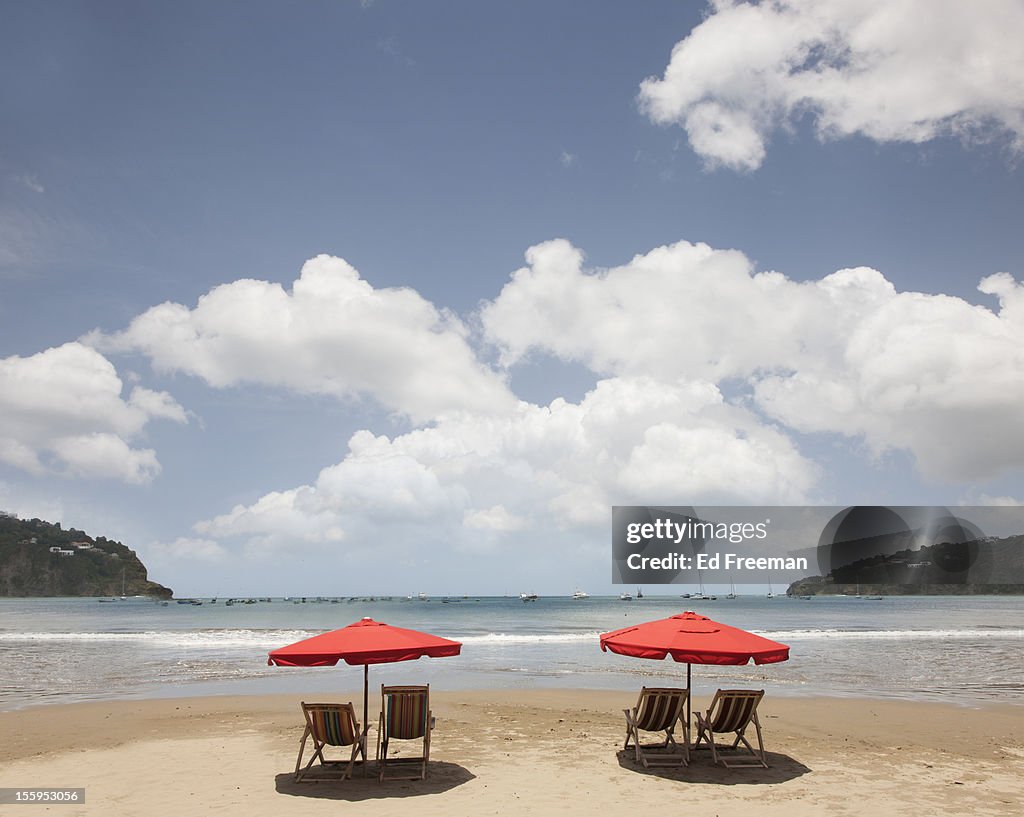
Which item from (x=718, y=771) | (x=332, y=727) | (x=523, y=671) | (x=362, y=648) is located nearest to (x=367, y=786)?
(x=332, y=727)

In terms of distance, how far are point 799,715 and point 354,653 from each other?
1061cm

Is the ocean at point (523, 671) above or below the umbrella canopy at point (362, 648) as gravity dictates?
below

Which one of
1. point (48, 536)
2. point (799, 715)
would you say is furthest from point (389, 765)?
point (48, 536)

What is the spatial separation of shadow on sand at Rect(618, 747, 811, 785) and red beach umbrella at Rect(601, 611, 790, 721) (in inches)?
36.5

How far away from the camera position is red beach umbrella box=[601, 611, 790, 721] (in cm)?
920

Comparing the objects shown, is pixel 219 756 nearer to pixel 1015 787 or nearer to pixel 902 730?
pixel 1015 787

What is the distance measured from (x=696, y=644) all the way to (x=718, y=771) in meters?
2.04

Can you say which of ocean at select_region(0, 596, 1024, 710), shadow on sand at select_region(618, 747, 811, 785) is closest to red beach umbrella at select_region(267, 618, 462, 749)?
shadow on sand at select_region(618, 747, 811, 785)

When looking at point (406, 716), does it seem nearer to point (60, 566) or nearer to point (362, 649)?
point (362, 649)

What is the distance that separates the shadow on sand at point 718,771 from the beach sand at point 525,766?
0.13 ft

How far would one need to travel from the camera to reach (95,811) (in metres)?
8.20

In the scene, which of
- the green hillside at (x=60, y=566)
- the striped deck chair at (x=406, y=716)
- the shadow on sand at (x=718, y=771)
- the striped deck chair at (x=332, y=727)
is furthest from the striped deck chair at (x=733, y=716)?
the green hillside at (x=60, y=566)

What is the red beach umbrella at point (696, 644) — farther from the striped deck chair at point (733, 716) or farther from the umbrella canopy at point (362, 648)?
the umbrella canopy at point (362, 648)

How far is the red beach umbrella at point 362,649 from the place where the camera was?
8.81 metres
